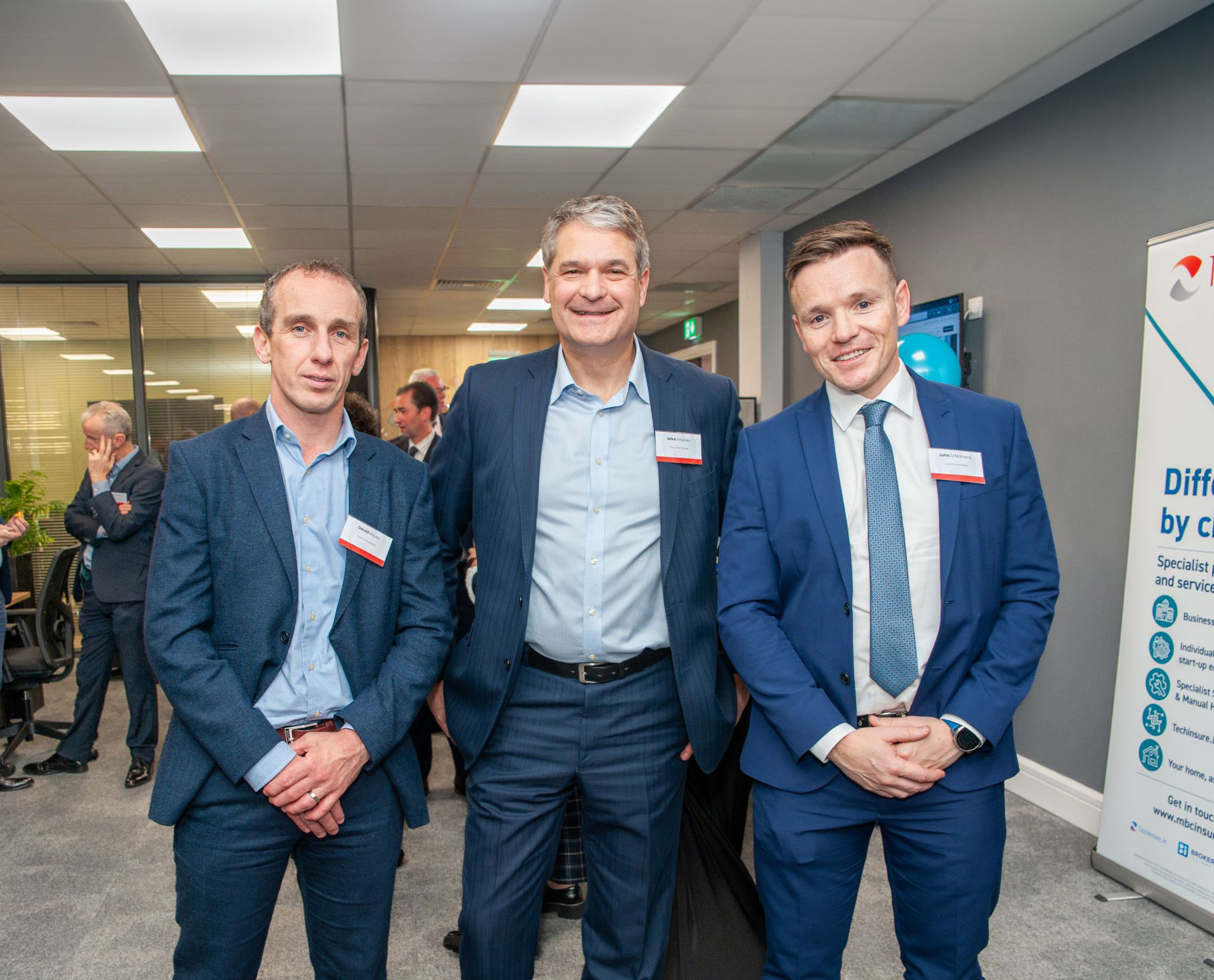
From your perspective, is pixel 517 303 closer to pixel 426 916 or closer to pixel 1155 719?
pixel 426 916

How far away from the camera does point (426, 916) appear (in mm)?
2791

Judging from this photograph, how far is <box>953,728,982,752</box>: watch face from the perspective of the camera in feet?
4.85

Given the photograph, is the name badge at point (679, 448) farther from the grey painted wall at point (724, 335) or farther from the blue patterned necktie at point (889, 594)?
the grey painted wall at point (724, 335)

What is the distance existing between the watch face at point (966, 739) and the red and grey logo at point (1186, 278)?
2.09 m

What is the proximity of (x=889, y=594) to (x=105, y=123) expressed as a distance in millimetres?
4342

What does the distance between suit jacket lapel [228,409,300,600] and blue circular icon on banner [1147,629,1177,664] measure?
275cm

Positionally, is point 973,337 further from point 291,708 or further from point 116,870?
point 116,870

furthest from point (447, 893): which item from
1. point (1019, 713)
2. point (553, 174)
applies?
point (553, 174)

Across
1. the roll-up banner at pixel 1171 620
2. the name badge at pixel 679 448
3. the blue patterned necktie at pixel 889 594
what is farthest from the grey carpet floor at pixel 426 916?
the name badge at pixel 679 448

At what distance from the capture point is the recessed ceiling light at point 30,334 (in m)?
7.73

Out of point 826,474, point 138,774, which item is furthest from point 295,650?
point 138,774

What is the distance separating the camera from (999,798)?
1569 millimetres

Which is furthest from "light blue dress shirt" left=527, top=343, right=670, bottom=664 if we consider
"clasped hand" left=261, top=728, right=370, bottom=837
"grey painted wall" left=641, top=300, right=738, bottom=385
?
"grey painted wall" left=641, top=300, right=738, bottom=385

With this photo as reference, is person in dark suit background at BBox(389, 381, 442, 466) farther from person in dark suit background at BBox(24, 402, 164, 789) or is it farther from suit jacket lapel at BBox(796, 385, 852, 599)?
suit jacket lapel at BBox(796, 385, 852, 599)
